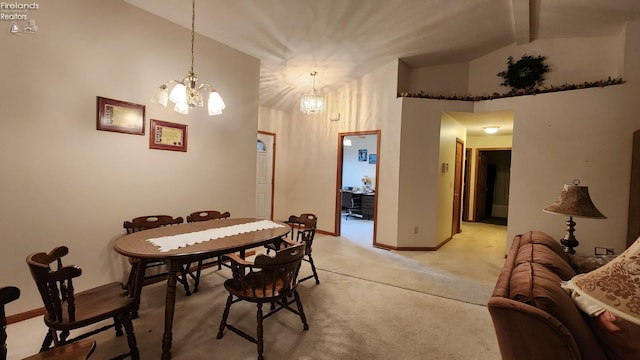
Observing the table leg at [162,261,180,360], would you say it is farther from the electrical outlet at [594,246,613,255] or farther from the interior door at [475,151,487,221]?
the interior door at [475,151,487,221]

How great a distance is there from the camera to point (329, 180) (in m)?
5.63

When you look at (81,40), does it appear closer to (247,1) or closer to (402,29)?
(247,1)

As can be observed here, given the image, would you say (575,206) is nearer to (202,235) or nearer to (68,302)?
(202,235)

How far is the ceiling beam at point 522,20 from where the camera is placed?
350 cm

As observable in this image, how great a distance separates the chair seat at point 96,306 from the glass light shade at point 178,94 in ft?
4.82

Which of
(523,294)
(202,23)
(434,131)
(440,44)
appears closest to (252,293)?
(523,294)

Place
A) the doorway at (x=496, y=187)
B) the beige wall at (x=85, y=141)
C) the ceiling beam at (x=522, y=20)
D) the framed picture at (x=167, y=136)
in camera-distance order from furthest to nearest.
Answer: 1. the doorway at (x=496, y=187)
2. the ceiling beam at (x=522, y=20)
3. the framed picture at (x=167, y=136)
4. the beige wall at (x=85, y=141)

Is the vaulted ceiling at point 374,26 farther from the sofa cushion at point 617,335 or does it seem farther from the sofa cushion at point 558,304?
the sofa cushion at point 617,335

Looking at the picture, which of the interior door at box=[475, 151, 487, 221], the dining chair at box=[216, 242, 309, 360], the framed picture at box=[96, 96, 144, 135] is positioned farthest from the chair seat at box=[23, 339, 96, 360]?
the interior door at box=[475, 151, 487, 221]

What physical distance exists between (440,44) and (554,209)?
298cm

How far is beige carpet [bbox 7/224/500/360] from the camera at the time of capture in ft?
6.75

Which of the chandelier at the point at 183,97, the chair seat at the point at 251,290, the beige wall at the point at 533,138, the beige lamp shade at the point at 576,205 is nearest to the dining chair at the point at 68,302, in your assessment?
the chair seat at the point at 251,290

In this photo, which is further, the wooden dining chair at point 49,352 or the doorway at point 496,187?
the doorway at point 496,187

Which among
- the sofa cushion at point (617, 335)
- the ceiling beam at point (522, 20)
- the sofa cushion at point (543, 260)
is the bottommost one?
the sofa cushion at point (617, 335)
